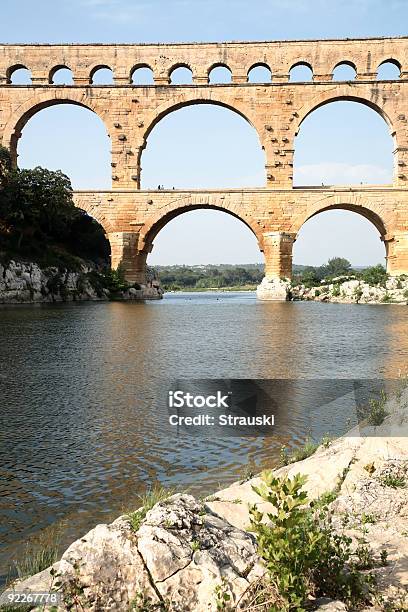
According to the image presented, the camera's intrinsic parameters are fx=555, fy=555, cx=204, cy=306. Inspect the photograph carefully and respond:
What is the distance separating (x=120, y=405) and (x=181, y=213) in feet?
97.1

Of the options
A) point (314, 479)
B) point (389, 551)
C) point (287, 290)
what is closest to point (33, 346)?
point (314, 479)

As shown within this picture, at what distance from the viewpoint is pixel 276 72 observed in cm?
3534

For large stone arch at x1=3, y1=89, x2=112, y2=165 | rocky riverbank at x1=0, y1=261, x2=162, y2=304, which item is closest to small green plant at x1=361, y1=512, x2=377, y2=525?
rocky riverbank at x1=0, y1=261, x2=162, y2=304

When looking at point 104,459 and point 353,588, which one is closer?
point 353,588

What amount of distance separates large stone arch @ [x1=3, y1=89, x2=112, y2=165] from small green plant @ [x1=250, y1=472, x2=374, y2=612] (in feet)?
118

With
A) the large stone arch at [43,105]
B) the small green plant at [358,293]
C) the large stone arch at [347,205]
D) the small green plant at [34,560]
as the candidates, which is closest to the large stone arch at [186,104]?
the large stone arch at [43,105]

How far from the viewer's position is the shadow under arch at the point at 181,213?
34750mm

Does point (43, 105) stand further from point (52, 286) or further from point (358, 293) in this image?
point (358, 293)

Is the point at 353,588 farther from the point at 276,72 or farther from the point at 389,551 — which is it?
the point at 276,72

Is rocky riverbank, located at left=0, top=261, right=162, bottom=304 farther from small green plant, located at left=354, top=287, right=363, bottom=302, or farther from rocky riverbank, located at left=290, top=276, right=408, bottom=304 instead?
small green plant, located at left=354, top=287, right=363, bottom=302

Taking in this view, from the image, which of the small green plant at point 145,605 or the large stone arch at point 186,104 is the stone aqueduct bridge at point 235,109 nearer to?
the large stone arch at point 186,104

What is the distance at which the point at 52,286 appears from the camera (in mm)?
32719

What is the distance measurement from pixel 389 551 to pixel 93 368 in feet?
27.6

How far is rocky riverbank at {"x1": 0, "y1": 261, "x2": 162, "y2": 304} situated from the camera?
99.1ft
